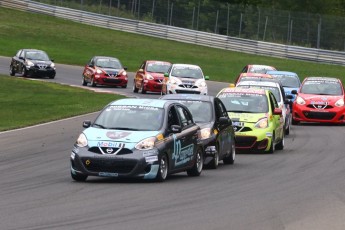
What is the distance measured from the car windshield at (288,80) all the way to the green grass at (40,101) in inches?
250

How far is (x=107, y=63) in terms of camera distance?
50625 millimetres

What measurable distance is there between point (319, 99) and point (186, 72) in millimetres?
10006

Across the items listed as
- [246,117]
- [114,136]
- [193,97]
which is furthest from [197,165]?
[246,117]

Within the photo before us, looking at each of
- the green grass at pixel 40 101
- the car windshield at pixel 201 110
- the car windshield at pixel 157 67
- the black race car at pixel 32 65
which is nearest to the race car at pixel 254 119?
the car windshield at pixel 201 110

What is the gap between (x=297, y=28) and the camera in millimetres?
70438

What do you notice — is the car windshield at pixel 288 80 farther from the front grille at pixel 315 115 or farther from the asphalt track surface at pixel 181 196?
the asphalt track surface at pixel 181 196

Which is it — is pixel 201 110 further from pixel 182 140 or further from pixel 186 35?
pixel 186 35

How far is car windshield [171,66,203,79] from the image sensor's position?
44162 mm

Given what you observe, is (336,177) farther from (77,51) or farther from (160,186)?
(77,51)

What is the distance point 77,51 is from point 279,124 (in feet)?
145

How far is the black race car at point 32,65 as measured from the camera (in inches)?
2052

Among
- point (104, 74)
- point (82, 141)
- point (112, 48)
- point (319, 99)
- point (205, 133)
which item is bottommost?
point (82, 141)

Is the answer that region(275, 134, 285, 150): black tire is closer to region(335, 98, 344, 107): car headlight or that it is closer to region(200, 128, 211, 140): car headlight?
region(200, 128, 211, 140): car headlight

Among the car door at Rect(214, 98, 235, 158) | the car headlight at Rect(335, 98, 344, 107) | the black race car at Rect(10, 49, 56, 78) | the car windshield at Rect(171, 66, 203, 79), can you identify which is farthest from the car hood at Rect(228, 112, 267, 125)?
the black race car at Rect(10, 49, 56, 78)
